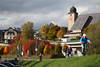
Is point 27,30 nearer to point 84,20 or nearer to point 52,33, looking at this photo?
point 52,33

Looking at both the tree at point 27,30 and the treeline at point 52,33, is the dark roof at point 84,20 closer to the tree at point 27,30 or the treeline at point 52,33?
the treeline at point 52,33

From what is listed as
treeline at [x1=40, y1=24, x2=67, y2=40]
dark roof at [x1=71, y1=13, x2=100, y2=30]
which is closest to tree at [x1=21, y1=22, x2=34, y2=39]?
treeline at [x1=40, y1=24, x2=67, y2=40]

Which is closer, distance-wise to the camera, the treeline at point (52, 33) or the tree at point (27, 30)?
the tree at point (27, 30)

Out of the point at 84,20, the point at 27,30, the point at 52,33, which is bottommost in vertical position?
the point at 52,33

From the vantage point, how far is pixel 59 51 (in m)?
58.0

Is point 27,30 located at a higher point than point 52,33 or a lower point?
higher

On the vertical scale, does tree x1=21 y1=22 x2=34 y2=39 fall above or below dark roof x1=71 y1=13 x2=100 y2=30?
below

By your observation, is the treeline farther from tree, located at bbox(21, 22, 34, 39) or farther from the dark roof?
tree, located at bbox(21, 22, 34, 39)

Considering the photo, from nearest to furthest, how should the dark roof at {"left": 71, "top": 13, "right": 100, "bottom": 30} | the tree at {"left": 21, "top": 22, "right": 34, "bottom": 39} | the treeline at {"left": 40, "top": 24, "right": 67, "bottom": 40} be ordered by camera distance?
the tree at {"left": 21, "top": 22, "right": 34, "bottom": 39} < the dark roof at {"left": 71, "top": 13, "right": 100, "bottom": 30} < the treeline at {"left": 40, "top": 24, "right": 67, "bottom": 40}

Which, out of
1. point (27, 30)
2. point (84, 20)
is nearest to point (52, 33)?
point (27, 30)

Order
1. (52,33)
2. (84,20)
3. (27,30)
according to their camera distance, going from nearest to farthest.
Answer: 1. (27,30)
2. (84,20)
3. (52,33)

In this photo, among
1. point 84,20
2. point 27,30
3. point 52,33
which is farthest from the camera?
point 52,33

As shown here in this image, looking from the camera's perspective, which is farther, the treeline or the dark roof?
the treeline

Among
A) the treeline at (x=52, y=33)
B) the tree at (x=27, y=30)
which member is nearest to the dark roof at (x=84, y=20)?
the treeline at (x=52, y=33)
